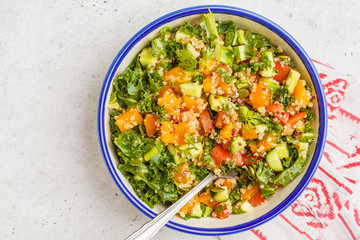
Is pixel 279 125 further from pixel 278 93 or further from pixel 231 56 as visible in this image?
pixel 231 56

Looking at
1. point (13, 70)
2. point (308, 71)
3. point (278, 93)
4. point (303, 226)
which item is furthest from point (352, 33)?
point (13, 70)

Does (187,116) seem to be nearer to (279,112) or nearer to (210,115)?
(210,115)

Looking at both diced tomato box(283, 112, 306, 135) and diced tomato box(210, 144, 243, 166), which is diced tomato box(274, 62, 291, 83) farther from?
diced tomato box(210, 144, 243, 166)

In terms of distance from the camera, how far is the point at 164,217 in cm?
237

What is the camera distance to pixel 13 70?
3.16m

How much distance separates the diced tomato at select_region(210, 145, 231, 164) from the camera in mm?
2699

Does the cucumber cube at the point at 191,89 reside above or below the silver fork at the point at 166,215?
above

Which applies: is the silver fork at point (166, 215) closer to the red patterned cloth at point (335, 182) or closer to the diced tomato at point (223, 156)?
the diced tomato at point (223, 156)

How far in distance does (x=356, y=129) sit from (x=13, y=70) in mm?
3102

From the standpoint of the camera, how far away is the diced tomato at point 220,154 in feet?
8.86

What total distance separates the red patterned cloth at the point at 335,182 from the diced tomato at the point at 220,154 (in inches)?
36.4

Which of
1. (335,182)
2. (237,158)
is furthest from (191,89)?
(335,182)

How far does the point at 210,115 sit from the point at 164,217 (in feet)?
2.82

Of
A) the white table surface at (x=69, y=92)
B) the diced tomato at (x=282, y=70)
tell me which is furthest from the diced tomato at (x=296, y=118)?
the white table surface at (x=69, y=92)
